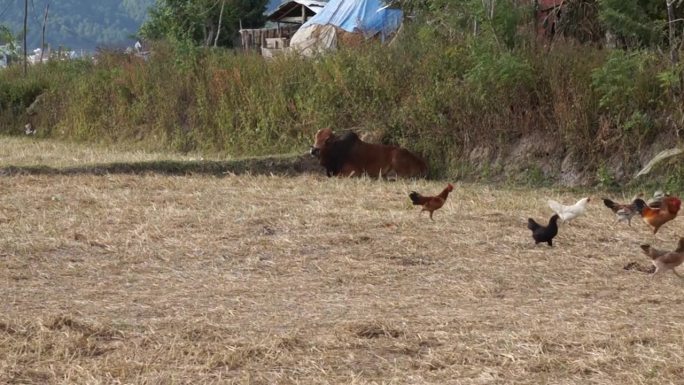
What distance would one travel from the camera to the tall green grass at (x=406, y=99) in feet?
34.7

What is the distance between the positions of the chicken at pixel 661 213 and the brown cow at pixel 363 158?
3.86m

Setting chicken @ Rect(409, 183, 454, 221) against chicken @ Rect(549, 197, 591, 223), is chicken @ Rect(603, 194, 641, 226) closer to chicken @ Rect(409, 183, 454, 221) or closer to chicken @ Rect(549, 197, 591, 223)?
chicken @ Rect(549, 197, 591, 223)

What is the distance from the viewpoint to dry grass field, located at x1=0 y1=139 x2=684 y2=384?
14.2ft

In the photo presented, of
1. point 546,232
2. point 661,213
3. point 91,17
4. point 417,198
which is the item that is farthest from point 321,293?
point 91,17

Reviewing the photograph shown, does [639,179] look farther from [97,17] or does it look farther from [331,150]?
[97,17]

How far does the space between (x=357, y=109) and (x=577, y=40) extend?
2.74 m

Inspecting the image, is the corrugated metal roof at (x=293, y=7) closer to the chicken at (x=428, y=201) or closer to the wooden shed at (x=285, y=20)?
the wooden shed at (x=285, y=20)

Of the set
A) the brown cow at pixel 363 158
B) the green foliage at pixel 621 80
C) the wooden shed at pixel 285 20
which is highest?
the wooden shed at pixel 285 20

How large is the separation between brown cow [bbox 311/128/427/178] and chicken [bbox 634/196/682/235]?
386cm

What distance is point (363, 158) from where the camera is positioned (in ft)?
37.1

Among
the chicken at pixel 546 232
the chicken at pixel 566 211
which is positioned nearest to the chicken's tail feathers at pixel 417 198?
the chicken at pixel 566 211

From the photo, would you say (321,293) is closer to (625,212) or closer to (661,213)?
(661,213)

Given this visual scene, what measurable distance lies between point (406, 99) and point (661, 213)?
5.13 m

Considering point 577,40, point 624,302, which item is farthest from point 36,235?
point 577,40
